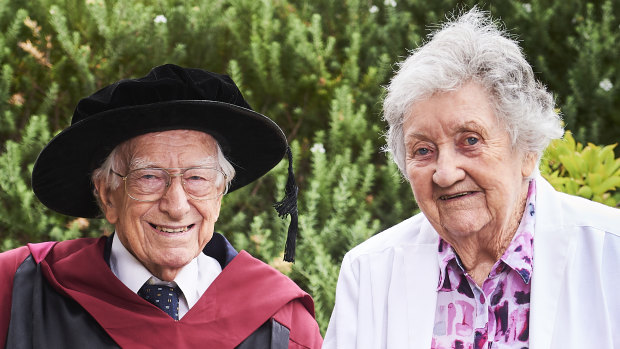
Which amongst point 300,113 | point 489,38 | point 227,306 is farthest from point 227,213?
point 489,38

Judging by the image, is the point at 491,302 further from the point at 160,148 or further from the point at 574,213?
the point at 160,148

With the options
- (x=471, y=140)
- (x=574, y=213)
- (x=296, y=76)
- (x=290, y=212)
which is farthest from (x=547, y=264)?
(x=296, y=76)

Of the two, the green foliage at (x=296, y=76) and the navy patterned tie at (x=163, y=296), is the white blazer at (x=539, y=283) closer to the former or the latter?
the navy patterned tie at (x=163, y=296)

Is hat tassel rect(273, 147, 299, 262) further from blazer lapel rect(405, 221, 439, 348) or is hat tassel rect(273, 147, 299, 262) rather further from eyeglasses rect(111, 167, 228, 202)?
blazer lapel rect(405, 221, 439, 348)

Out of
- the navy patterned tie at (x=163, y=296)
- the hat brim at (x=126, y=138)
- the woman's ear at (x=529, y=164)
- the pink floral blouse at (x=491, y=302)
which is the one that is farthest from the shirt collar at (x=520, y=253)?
the navy patterned tie at (x=163, y=296)

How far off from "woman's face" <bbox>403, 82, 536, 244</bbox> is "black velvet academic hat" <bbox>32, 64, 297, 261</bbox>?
2.73ft

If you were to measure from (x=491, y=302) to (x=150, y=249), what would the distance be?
1.32 metres

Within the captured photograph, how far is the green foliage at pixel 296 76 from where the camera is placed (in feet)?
14.4

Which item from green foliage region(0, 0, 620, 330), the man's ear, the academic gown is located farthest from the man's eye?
green foliage region(0, 0, 620, 330)

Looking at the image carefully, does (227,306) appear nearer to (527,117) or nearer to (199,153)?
(199,153)

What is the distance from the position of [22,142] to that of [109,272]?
6.49ft

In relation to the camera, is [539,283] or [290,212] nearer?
[539,283]

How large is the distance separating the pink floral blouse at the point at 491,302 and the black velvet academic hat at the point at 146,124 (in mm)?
862

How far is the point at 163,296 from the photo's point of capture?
2949 millimetres
